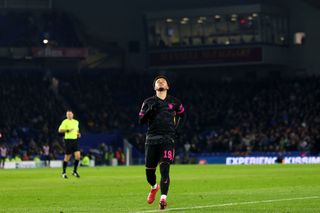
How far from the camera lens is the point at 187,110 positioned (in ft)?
247

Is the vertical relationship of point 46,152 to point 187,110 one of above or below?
below

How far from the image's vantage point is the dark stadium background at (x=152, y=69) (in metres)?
69.2

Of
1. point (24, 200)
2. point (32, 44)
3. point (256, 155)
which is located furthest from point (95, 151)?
point (24, 200)

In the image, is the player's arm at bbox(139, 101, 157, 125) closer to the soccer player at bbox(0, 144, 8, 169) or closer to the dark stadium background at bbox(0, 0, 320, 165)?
the soccer player at bbox(0, 144, 8, 169)

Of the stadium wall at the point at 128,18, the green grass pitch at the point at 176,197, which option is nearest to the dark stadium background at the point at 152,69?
the stadium wall at the point at 128,18

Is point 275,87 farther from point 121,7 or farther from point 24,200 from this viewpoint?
point 24,200

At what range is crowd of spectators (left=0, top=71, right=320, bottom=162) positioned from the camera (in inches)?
2553

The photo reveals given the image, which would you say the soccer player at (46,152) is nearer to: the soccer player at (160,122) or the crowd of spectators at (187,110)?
the crowd of spectators at (187,110)

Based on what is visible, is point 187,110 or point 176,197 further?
point 187,110

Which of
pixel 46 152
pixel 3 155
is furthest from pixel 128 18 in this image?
pixel 3 155

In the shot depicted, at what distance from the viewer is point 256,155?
205 feet

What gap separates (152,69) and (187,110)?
9014 millimetres

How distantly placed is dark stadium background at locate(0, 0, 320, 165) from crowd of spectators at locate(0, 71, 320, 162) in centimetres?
10

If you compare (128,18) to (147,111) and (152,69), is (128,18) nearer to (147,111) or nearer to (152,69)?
(152,69)
